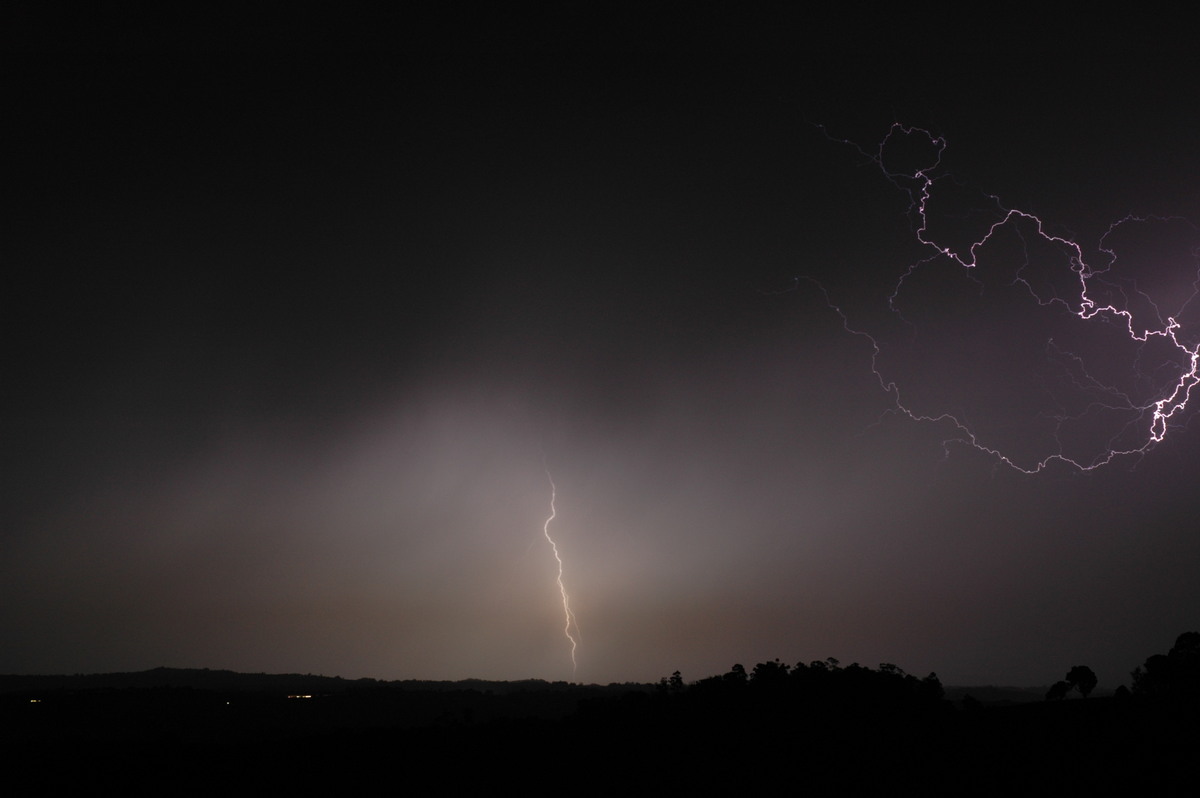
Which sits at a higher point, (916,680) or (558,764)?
(916,680)

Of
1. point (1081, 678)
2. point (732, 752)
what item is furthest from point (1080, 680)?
point (732, 752)

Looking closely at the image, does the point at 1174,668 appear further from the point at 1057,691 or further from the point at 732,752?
the point at 732,752

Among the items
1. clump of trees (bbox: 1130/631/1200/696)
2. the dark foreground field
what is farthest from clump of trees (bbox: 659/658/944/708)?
clump of trees (bbox: 1130/631/1200/696)

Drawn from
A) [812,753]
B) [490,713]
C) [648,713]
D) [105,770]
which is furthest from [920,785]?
[490,713]

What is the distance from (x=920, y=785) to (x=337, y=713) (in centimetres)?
10411

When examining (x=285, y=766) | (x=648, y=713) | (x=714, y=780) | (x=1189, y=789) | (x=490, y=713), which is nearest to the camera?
(x=1189, y=789)

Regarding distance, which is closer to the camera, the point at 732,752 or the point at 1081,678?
the point at 732,752

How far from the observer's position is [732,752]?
108 ft

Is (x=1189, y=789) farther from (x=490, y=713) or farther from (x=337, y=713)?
(x=337, y=713)

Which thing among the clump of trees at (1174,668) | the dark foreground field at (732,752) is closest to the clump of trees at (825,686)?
the dark foreground field at (732,752)

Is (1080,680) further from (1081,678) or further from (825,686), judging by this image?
(825,686)

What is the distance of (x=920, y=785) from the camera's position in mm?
24188

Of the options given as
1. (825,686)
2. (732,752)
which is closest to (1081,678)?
(825,686)

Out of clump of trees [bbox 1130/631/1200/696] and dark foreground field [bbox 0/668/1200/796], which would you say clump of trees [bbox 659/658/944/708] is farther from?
clump of trees [bbox 1130/631/1200/696]
